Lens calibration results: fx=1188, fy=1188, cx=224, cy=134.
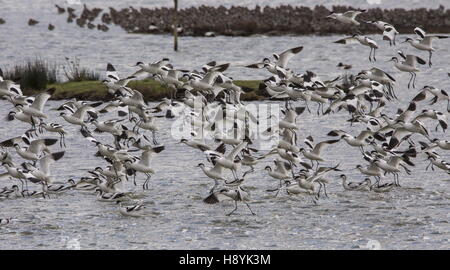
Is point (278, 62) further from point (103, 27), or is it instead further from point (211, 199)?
point (103, 27)

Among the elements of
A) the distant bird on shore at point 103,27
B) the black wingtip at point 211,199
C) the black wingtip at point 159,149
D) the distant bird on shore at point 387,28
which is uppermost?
the distant bird on shore at point 387,28

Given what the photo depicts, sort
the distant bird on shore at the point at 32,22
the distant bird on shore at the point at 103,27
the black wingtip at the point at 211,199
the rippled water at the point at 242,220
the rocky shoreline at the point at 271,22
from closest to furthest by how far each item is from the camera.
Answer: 1. the rippled water at the point at 242,220
2. the black wingtip at the point at 211,199
3. the rocky shoreline at the point at 271,22
4. the distant bird on shore at the point at 103,27
5. the distant bird on shore at the point at 32,22

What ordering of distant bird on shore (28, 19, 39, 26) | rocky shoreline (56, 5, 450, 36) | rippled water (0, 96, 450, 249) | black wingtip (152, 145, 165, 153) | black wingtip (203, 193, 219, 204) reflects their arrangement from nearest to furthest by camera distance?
rippled water (0, 96, 450, 249), black wingtip (203, 193, 219, 204), black wingtip (152, 145, 165, 153), rocky shoreline (56, 5, 450, 36), distant bird on shore (28, 19, 39, 26)

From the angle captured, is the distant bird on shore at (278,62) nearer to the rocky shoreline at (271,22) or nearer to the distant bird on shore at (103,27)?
the rocky shoreline at (271,22)

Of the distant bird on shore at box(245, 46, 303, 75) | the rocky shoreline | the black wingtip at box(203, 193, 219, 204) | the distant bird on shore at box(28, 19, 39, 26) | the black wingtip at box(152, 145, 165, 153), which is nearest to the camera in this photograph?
the black wingtip at box(203, 193, 219, 204)

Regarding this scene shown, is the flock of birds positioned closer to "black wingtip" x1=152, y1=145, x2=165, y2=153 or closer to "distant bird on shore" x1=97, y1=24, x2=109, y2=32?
"black wingtip" x1=152, y1=145, x2=165, y2=153

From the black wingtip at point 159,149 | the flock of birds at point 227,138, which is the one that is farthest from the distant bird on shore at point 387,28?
the black wingtip at point 159,149

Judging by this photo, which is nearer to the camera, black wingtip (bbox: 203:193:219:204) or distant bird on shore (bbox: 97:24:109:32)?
black wingtip (bbox: 203:193:219:204)

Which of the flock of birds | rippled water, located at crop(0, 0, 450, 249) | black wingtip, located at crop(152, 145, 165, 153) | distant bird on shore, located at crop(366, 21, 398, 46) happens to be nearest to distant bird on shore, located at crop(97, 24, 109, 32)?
rippled water, located at crop(0, 0, 450, 249)

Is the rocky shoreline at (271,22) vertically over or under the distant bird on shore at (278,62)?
under

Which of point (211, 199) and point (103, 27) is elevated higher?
point (211, 199)

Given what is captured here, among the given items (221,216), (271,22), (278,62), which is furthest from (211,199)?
(271,22)

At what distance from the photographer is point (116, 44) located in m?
57.0
